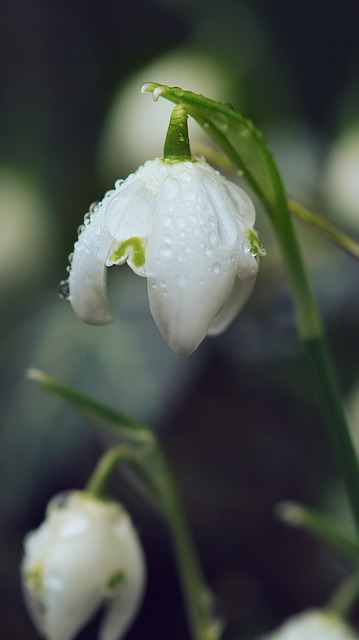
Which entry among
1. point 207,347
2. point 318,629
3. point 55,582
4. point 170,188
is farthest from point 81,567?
point 207,347

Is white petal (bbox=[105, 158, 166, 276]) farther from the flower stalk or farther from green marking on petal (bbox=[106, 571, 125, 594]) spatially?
green marking on petal (bbox=[106, 571, 125, 594])

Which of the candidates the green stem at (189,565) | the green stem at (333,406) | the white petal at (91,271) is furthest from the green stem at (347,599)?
the white petal at (91,271)

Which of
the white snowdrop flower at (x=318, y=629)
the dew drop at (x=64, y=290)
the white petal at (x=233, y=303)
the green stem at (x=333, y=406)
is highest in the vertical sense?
the dew drop at (x=64, y=290)

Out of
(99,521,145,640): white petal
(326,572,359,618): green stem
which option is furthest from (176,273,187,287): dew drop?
(326,572,359,618): green stem

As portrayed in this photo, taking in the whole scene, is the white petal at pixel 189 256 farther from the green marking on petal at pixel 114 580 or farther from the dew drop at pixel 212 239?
the green marking on petal at pixel 114 580

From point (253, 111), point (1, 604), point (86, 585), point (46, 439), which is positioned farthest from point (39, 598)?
point (253, 111)

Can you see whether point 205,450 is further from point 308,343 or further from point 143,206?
point 143,206
